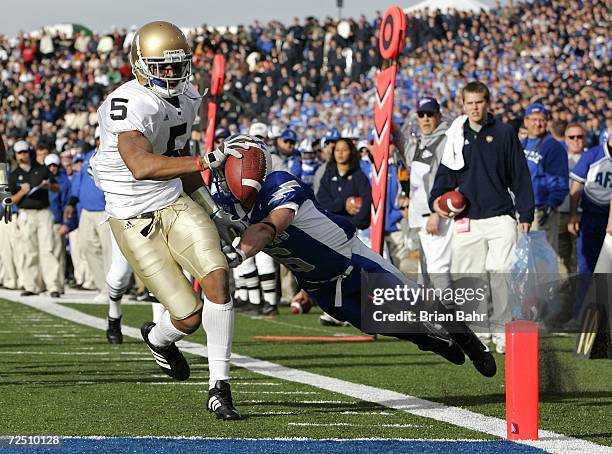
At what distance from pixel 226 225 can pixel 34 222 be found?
31.2 ft

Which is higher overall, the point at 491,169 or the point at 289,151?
the point at 289,151

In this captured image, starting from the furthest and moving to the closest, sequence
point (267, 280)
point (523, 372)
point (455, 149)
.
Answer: point (267, 280) → point (455, 149) → point (523, 372)

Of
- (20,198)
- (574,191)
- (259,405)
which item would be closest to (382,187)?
(574,191)

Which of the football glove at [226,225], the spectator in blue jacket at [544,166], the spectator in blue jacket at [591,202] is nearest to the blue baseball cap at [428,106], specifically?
the spectator in blue jacket at [544,166]

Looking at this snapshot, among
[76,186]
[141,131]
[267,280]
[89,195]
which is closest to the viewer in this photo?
[141,131]

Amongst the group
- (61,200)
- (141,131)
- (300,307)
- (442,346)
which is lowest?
(300,307)

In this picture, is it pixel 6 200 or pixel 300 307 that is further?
pixel 300 307

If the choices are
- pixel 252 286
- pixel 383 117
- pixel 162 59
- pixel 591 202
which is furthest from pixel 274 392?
pixel 252 286

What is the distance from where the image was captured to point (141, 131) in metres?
5.55

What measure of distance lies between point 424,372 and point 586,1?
18255 mm

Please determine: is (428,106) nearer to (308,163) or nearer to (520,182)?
(520,182)

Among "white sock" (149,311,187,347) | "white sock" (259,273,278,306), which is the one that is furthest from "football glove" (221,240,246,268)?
"white sock" (259,273,278,306)

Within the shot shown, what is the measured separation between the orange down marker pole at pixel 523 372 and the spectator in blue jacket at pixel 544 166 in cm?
549

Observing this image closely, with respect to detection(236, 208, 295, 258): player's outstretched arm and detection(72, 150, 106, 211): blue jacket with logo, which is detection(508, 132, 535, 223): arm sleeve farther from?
detection(72, 150, 106, 211): blue jacket with logo
